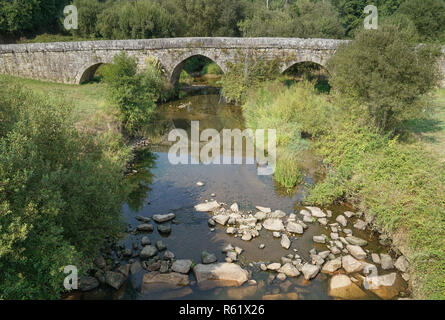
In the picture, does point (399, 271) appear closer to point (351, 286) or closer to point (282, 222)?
point (351, 286)

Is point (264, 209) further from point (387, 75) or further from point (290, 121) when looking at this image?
point (387, 75)

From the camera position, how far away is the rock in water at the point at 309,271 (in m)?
8.71

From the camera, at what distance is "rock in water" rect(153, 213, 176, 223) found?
1097 centimetres

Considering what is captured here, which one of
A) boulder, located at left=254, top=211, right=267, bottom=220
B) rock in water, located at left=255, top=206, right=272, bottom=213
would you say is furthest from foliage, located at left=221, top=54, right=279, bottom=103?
boulder, located at left=254, top=211, right=267, bottom=220

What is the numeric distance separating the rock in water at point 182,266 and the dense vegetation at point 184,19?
2914cm

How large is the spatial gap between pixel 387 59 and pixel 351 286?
31.1 ft

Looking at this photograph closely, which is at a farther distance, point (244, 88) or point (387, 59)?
point (244, 88)

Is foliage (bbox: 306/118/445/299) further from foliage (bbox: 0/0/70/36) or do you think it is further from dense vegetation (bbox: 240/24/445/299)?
foliage (bbox: 0/0/70/36)

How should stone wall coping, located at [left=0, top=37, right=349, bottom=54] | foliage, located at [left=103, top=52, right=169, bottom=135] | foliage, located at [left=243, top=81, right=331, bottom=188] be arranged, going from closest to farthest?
foliage, located at [left=243, top=81, right=331, bottom=188] → foliage, located at [left=103, top=52, right=169, bottom=135] → stone wall coping, located at [left=0, top=37, right=349, bottom=54]

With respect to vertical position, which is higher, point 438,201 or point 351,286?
point 438,201

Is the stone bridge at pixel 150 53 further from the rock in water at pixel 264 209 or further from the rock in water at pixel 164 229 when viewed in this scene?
the rock in water at pixel 164 229

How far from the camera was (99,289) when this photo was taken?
8.22 metres

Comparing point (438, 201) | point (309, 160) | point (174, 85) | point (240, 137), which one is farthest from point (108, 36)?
point (438, 201)

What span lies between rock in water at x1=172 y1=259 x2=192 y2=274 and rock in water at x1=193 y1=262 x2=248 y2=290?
21 centimetres
